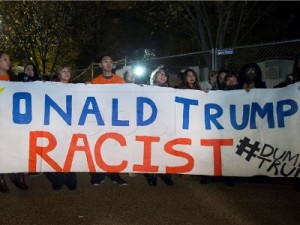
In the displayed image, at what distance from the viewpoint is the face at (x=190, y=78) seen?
641 centimetres

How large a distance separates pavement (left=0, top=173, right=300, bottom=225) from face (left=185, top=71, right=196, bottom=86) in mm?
1381

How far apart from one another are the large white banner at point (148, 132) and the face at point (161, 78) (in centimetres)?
81

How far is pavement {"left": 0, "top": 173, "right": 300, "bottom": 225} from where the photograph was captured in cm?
462

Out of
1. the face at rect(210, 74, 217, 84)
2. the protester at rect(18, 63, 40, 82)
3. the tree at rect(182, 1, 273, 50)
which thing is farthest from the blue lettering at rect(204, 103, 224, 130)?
the tree at rect(182, 1, 273, 50)

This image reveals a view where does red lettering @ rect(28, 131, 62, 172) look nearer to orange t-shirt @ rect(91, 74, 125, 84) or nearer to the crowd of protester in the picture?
the crowd of protester

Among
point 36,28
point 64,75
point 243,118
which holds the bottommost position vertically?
point 243,118

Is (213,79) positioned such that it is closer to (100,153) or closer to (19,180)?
(100,153)

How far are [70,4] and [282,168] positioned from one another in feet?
53.8

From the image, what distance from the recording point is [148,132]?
5699 millimetres

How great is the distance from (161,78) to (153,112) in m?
0.93

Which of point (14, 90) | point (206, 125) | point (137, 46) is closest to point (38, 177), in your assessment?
point (14, 90)

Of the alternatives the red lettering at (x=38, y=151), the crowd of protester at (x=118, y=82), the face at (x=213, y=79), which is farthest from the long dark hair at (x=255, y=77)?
the red lettering at (x=38, y=151)

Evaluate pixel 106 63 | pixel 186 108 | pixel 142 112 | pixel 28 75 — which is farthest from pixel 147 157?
pixel 28 75

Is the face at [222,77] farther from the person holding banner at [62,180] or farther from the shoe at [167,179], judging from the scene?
the person holding banner at [62,180]
